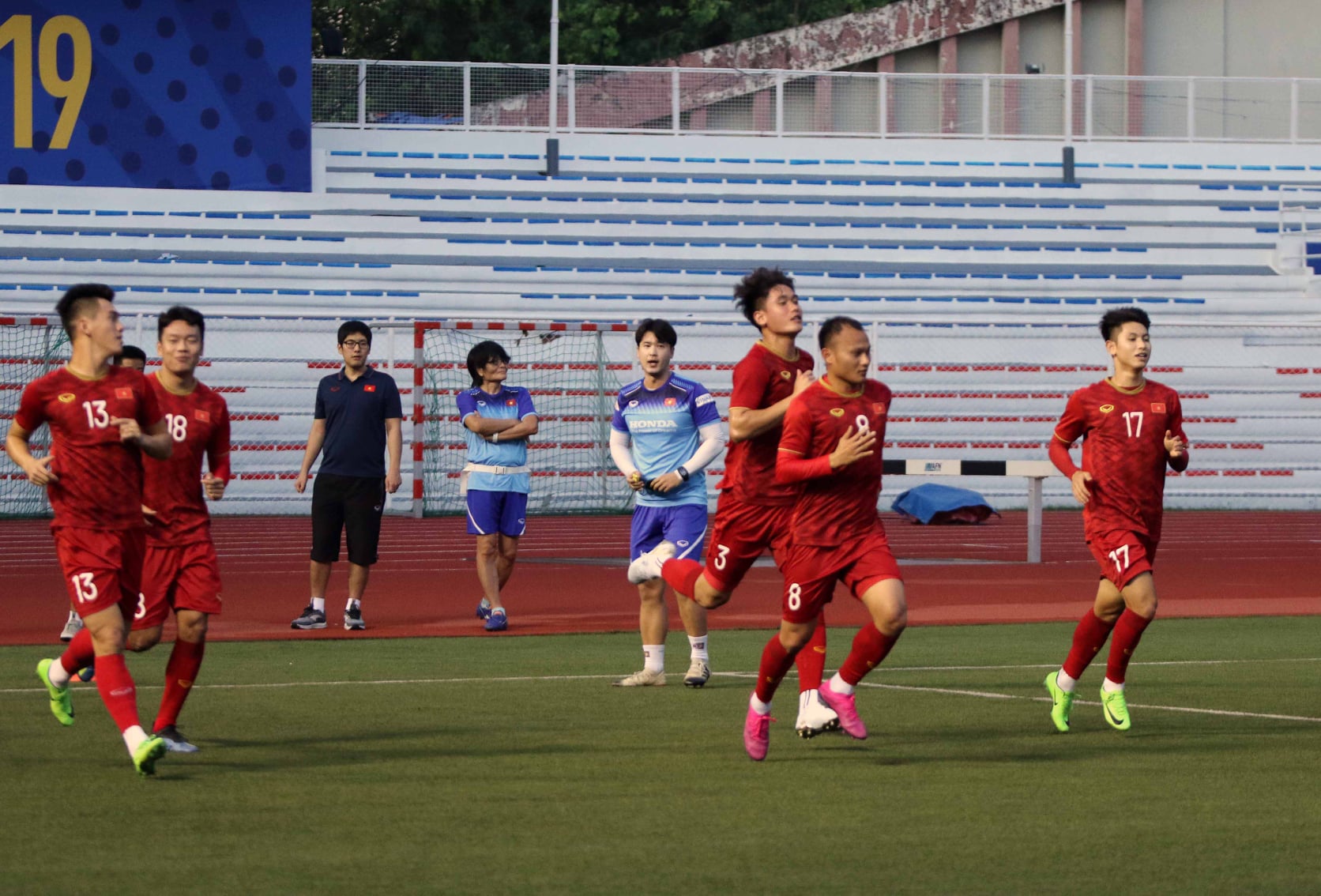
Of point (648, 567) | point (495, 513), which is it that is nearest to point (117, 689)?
point (648, 567)

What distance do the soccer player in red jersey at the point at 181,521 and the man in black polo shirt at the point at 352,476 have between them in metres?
4.92

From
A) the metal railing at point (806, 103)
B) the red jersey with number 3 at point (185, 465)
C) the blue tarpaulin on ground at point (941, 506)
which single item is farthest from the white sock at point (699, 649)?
the metal railing at point (806, 103)

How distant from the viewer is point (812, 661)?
792 cm

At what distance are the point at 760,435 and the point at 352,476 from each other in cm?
559

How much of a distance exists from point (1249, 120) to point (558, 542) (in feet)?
54.9

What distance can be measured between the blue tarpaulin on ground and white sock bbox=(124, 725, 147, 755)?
55.9 feet

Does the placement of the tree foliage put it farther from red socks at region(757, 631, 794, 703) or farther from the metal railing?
red socks at region(757, 631, 794, 703)

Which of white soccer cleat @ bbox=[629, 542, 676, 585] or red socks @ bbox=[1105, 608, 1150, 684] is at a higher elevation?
white soccer cleat @ bbox=[629, 542, 676, 585]

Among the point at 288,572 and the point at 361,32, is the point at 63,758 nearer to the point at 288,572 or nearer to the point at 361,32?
the point at 288,572

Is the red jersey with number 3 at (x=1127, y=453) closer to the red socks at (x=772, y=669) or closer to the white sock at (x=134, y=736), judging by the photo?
the red socks at (x=772, y=669)

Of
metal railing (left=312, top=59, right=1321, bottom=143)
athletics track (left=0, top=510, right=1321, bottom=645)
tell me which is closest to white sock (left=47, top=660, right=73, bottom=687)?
athletics track (left=0, top=510, right=1321, bottom=645)

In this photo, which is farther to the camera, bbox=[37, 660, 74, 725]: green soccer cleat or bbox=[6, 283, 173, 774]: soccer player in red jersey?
bbox=[37, 660, 74, 725]: green soccer cleat

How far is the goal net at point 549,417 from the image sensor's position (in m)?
23.9

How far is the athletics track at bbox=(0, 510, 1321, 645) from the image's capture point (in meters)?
13.7
